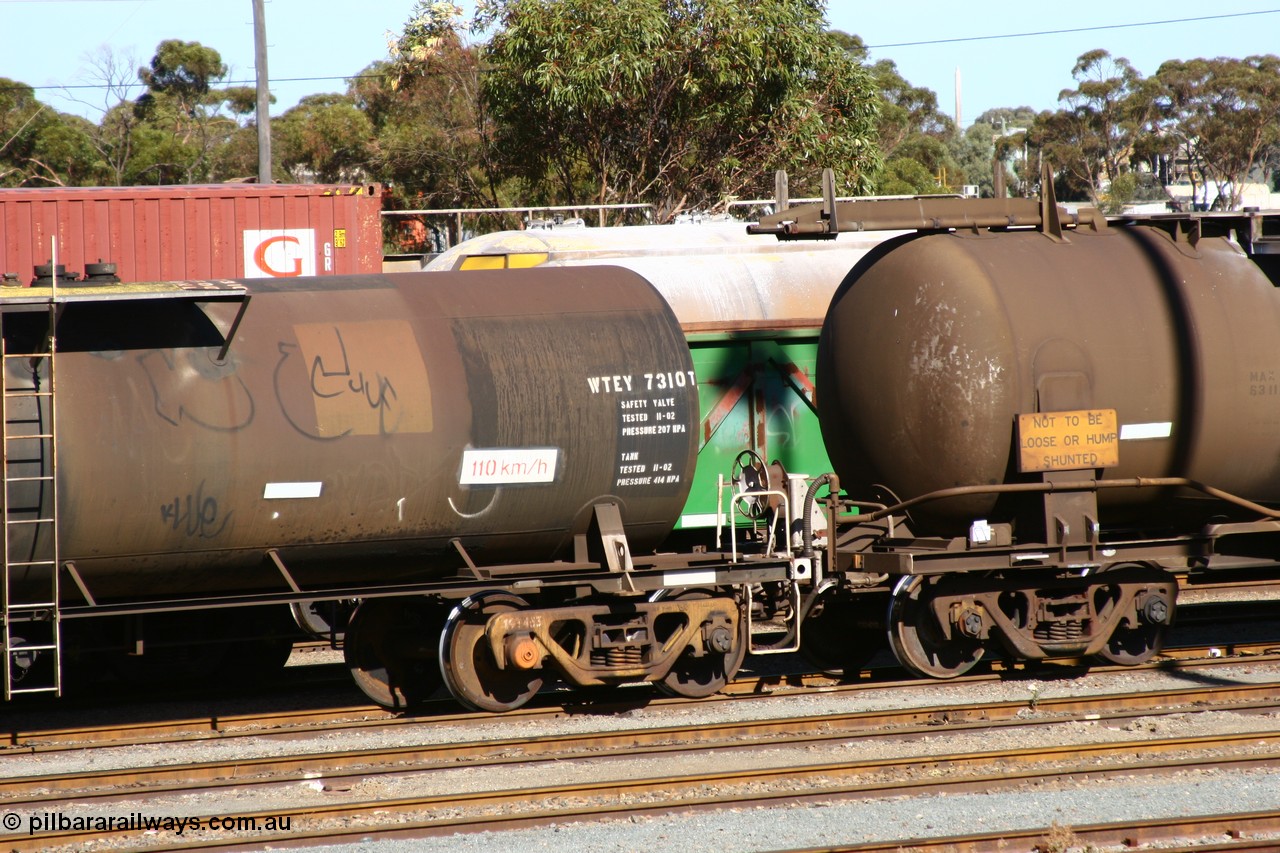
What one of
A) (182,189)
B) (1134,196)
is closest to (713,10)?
(182,189)

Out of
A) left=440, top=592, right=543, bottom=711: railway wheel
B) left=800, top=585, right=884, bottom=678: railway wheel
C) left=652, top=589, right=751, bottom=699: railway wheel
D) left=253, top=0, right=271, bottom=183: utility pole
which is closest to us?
left=440, top=592, right=543, bottom=711: railway wheel

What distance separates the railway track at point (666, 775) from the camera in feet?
27.1

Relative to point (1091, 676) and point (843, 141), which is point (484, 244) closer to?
point (1091, 676)

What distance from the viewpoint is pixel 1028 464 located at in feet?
35.3

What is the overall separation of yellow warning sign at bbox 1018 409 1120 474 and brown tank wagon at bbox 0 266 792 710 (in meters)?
2.20

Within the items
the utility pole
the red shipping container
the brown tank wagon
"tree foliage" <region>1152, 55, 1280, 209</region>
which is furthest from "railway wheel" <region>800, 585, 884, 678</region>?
"tree foliage" <region>1152, 55, 1280, 209</region>

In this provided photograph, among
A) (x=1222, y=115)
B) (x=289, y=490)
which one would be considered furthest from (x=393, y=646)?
(x=1222, y=115)

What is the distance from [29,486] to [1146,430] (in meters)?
8.55

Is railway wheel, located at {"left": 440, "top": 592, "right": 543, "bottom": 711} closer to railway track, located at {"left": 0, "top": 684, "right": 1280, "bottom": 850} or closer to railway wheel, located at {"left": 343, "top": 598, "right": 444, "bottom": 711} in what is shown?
railway wheel, located at {"left": 343, "top": 598, "right": 444, "bottom": 711}

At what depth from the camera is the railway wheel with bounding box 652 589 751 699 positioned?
10.9m

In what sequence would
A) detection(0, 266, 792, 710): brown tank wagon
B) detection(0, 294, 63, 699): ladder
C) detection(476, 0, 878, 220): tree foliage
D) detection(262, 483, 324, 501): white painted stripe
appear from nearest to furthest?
detection(0, 294, 63, 699): ladder → detection(0, 266, 792, 710): brown tank wagon → detection(262, 483, 324, 501): white painted stripe → detection(476, 0, 878, 220): tree foliage

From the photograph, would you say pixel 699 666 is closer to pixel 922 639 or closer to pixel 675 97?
pixel 922 639

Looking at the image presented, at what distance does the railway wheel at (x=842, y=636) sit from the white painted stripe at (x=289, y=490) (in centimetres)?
488

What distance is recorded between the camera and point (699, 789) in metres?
8.79
